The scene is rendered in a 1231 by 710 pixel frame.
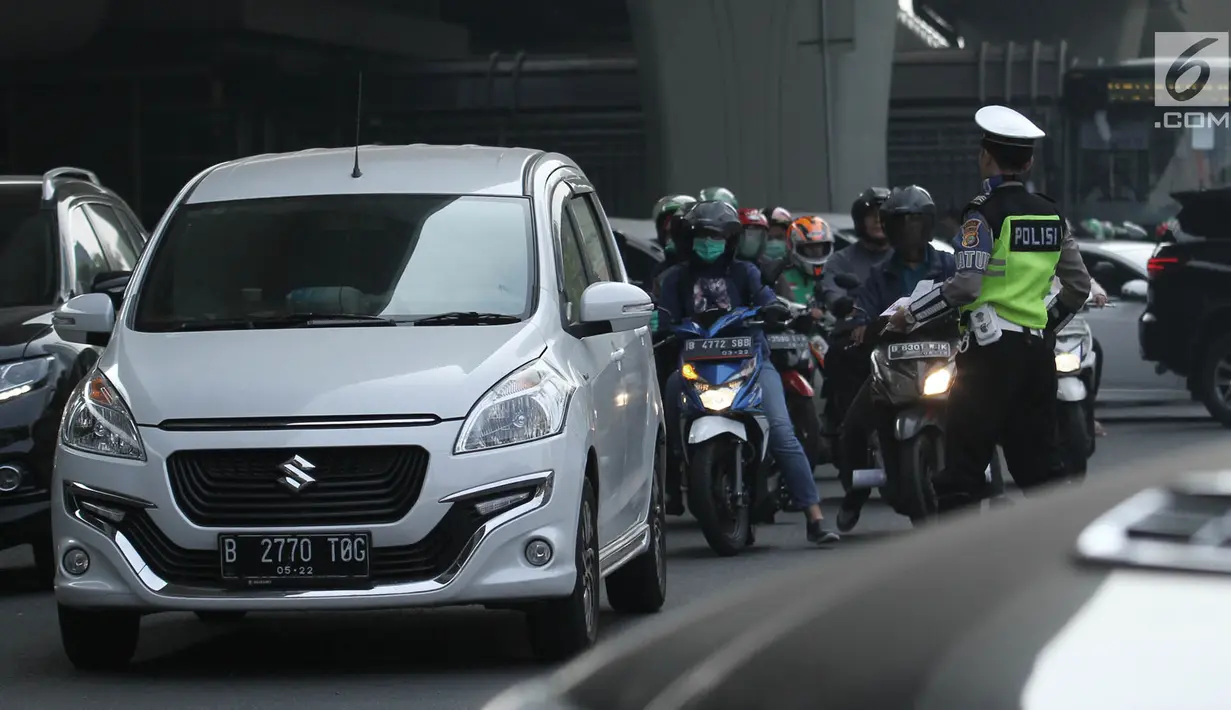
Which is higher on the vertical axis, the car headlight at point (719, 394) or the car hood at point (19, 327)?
the car hood at point (19, 327)

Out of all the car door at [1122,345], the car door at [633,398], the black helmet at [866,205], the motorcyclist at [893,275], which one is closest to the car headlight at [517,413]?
the car door at [633,398]

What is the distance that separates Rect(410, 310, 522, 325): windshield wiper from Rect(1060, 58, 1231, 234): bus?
2551 cm

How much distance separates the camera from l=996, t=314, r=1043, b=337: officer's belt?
871cm

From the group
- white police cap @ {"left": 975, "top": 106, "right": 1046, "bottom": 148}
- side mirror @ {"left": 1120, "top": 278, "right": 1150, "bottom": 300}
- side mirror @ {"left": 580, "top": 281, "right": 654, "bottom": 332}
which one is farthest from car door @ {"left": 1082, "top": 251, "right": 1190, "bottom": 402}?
side mirror @ {"left": 580, "top": 281, "right": 654, "bottom": 332}

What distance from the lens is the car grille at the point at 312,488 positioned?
708 cm

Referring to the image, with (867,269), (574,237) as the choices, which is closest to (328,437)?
(574,237)

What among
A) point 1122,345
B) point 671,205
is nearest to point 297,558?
point 671,205

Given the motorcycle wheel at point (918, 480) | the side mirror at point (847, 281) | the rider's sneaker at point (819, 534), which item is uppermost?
the side mirror at point (847, 281)

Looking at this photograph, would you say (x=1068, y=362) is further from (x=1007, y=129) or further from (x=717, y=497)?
(x=1007, y=129)

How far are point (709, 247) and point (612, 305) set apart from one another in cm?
324

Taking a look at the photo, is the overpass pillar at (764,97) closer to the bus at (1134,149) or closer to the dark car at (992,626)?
the bus at (1134,149)

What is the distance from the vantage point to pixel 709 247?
35.9 ft

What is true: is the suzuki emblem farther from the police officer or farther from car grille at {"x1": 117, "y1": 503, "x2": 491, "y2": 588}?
the police officer

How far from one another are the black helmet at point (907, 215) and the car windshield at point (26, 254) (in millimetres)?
3821
